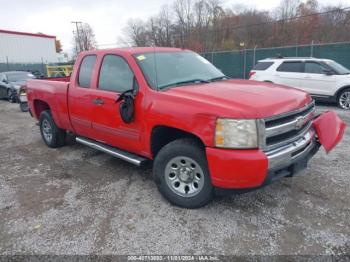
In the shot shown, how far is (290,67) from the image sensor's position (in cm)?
1017

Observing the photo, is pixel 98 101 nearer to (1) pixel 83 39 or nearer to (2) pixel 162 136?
(2) pixel 162 136

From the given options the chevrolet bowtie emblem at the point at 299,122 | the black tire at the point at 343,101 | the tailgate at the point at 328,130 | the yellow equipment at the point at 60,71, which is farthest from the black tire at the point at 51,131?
the yellow equipment at the point at 60,71

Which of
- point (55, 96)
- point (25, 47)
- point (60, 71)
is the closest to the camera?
point (55, 96)

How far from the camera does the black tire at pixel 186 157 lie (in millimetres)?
3098

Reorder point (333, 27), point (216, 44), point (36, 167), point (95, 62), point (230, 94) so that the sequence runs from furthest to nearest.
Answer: point (216, 44), point (333, 27), point (36, 167), point (95, 62), point (230, 94)

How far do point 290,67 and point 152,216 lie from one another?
8772 mm

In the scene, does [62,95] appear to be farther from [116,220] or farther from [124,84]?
[116,220]

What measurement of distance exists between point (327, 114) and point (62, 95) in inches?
165

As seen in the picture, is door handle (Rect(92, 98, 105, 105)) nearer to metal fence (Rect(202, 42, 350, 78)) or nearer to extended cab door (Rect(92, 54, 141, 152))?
extended cab door (Rect(92, 54, 141, 152))

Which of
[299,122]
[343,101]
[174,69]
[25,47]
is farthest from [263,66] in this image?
[25,47]

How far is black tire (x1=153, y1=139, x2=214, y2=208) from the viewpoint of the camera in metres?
3.10

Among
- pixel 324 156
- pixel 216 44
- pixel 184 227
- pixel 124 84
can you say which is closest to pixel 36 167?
pixel 124 84

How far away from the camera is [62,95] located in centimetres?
498

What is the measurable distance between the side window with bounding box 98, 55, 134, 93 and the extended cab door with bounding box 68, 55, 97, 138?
27 centimetres
